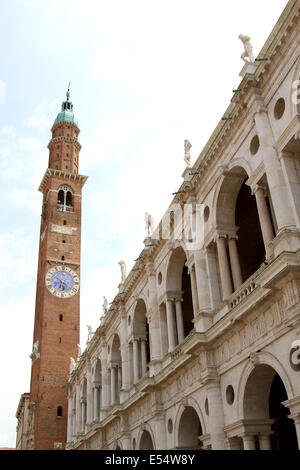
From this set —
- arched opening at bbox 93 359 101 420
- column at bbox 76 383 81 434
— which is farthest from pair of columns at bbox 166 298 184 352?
column at bbox 76 383 81 434

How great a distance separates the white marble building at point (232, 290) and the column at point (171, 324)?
6 cm

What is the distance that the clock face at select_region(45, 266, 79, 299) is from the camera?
5497 centimetres

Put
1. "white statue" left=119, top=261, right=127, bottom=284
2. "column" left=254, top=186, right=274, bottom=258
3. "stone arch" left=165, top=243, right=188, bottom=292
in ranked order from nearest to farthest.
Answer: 1. "column" left=254, top=186, right=274, bottom=258
2. "stone arch" left=165, top=243, right=188, bottom=292
3. "white statue" left=119, top=261, right=127, bottom=284

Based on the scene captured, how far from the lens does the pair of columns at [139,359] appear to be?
28.9m

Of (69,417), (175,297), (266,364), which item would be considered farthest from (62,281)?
(266,364)

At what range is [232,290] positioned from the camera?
19.3 metres

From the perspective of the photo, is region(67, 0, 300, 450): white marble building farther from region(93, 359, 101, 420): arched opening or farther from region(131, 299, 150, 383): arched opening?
Answer: region(93, 359, 101, 420): arched opening

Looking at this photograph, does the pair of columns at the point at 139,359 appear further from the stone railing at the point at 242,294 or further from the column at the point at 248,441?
the column at the point at 248,441

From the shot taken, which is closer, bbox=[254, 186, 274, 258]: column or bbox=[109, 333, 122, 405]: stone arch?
bbox=[254, 186, 274, 258]: column

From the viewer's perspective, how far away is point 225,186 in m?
19.7

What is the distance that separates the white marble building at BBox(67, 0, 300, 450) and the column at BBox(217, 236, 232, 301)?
6cm

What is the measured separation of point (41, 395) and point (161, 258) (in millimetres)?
29644

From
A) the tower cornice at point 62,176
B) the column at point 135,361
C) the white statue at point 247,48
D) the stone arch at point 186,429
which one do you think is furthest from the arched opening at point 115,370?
the tower cornice at point 62,176

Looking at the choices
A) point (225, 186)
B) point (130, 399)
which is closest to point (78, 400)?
point (130, 399)
